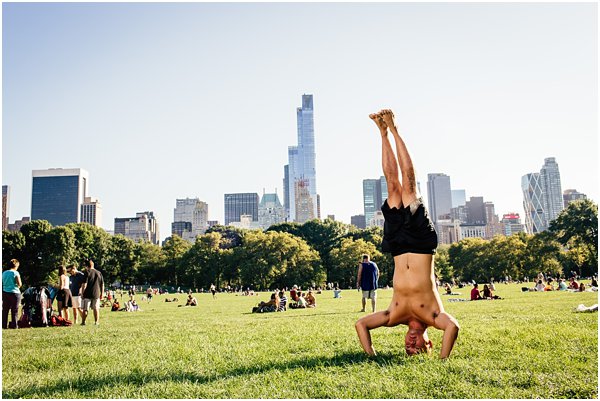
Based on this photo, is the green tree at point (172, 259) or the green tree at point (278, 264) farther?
the green tree at point (172, 259)

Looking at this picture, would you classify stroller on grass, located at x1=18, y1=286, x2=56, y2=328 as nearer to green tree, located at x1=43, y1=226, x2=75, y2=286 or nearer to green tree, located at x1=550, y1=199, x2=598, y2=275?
green tree, located at x1=43, y1=226, x2=75, y2=286

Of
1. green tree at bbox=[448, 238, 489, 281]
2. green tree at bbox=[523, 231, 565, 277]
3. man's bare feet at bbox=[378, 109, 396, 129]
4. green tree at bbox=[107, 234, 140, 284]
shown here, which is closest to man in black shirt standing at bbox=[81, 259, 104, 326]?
man's bare feet at bbox=[378, 109, 396, 129]

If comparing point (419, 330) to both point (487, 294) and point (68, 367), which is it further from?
point (487, 294)

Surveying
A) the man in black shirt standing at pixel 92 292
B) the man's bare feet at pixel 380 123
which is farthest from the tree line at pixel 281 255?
the man's bare feet at pixel 380 123

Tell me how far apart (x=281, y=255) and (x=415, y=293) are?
205 feet

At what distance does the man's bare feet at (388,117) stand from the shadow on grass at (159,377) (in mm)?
3107

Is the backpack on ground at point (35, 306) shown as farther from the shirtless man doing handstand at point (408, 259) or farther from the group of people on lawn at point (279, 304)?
the shirtless man doing handstand at point (408, 259)

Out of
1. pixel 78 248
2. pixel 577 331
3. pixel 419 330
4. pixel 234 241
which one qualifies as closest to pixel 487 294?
pixel 577 331

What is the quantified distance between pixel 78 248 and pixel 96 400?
69446 millimetres

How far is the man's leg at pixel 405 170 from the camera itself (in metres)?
6.78

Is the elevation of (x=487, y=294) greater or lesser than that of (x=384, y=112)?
lesser

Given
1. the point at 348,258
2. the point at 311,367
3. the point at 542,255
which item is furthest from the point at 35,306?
the point at 542,255

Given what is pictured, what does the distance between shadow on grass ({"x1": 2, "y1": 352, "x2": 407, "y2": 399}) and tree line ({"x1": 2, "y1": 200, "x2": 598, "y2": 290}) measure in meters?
55.6

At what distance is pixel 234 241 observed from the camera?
97875mm
